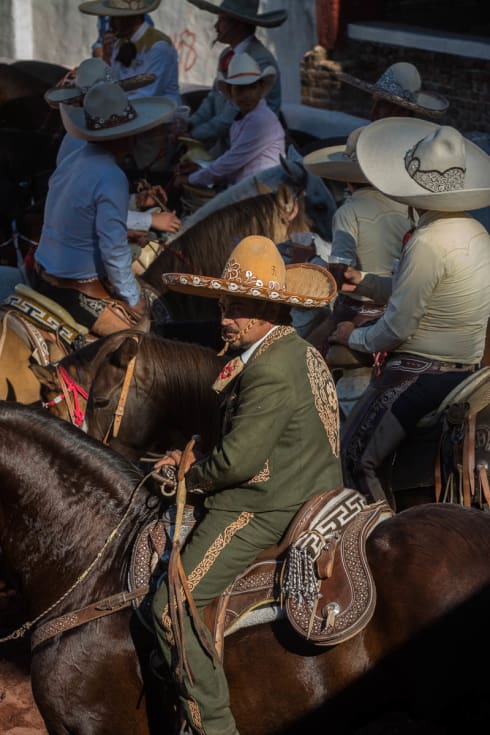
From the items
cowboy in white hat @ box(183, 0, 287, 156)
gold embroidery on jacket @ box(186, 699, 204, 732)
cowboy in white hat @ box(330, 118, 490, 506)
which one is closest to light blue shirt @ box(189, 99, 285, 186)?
cowboy in white hat @ box(183, 0, 287, 156)

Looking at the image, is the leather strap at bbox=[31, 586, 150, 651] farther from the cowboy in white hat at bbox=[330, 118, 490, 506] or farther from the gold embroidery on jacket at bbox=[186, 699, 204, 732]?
the cowboy in white hat at bbox=[330, 118, 490, 506]

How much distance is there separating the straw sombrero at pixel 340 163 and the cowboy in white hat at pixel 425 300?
2.98 ft

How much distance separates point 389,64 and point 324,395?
10307 mm

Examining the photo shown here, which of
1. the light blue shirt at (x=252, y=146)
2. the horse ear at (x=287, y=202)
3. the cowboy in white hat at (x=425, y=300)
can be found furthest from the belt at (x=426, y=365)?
the light blue shirt at (x=252, y=146)

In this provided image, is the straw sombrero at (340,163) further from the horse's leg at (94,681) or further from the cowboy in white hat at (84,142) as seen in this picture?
the horse's leg at (94,681)

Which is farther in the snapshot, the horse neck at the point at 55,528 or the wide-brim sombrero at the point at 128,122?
the wide-brim sombrero at the point at 128,122

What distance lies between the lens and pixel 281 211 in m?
7.84

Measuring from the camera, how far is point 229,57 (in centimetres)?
1041

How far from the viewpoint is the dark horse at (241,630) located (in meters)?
3.80

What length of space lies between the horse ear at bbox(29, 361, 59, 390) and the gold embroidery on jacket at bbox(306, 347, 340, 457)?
205cm

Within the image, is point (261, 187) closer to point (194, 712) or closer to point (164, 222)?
point (164, 222)

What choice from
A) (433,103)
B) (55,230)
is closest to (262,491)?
(55,230)

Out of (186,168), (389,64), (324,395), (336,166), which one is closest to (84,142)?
(186,168)

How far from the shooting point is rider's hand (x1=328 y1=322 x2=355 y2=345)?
5781 mm
